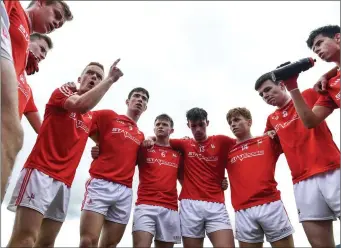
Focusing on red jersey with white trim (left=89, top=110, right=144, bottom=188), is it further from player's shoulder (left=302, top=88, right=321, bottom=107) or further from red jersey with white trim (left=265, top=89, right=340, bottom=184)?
player's shoulder (left=302, top=88, right=321, bottom=107)

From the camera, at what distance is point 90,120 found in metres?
5.48

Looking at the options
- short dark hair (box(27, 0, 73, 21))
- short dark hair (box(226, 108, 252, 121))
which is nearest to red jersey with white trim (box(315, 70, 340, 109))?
short dark hair (box(226, 108, 252, 121))

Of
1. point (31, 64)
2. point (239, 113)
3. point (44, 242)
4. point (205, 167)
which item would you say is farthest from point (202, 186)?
point (31, 64)

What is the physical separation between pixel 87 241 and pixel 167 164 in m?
2.05

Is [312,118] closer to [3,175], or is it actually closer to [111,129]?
[111,129]

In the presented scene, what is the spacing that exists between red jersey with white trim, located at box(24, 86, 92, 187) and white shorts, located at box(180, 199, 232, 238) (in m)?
2.18

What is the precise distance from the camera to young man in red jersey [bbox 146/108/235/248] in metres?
5.46

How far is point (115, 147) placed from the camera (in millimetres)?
5652

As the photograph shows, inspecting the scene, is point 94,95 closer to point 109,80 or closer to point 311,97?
point 109,80

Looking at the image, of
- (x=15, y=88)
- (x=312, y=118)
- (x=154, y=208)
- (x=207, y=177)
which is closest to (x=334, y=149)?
(x=312, y=118)

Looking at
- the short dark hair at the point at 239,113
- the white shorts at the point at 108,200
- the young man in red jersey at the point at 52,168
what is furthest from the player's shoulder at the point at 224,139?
the young man in red jersey at the point at 52,168

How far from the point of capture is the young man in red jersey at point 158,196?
5.43 meters

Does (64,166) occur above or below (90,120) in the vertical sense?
below

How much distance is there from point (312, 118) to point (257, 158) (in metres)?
1.52
